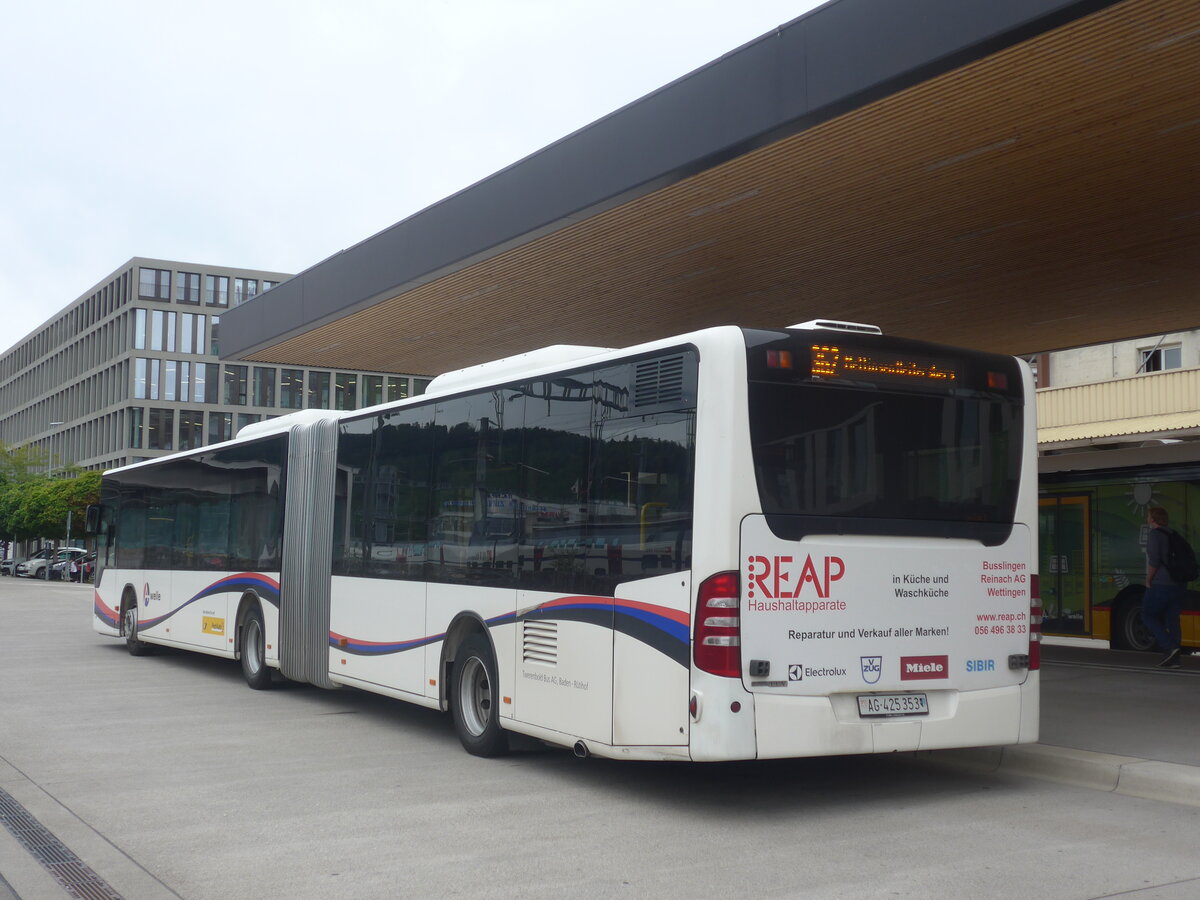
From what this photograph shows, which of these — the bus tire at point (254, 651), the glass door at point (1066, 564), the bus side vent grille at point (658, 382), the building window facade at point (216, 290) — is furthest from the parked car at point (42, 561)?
the bus side vent grille at point (658, 382)

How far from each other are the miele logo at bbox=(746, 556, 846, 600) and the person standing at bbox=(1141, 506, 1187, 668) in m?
8.74

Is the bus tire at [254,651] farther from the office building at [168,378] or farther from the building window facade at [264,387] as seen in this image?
the building window facade at [264,387]

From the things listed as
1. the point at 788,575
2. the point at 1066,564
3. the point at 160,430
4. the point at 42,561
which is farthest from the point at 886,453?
the point at 160,430

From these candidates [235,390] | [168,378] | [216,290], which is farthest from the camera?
[216,290]

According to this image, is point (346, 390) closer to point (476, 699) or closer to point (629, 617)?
point (476, 699)

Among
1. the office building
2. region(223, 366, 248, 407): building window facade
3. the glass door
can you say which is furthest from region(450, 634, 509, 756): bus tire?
region(223, 366, 248, 407): building window facade

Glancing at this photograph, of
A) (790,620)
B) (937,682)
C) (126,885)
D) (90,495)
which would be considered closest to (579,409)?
(790,620)

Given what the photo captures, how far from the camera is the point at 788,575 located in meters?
7.70

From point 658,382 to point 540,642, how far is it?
214 centimetres

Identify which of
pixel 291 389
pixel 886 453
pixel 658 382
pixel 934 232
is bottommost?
pixel 886 453

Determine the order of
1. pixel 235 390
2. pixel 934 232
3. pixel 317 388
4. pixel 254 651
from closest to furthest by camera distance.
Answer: pixel 934 232 → pixel 254 651 → pixel 235 390 → pixel 317 388

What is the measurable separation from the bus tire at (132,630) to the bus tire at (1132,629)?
14.4 meters

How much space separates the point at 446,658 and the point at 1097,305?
10588 mm

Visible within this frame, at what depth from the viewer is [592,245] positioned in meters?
14.6
